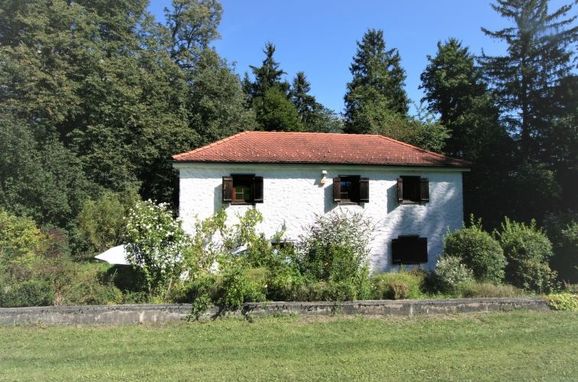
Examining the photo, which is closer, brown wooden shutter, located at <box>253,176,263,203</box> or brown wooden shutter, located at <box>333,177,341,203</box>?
brown wooden shutter, located at <box>253,176,263,203</box>

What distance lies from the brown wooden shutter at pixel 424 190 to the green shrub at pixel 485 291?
7.31 metres

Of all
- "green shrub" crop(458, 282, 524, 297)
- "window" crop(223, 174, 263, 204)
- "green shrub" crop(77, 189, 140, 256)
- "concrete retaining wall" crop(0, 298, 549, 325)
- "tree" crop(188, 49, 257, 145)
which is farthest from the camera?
"tree" crop(188, 49, 257, 145)

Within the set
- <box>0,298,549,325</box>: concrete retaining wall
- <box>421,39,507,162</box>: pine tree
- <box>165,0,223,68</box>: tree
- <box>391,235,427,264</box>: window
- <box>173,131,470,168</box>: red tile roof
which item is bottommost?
<box>0,298,549,325</box>: concrete retaining wall

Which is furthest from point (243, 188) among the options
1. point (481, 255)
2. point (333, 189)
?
point (481, 255)

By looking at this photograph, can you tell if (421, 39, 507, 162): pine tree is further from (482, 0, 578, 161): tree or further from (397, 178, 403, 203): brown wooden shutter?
(397, 178, 403, 203): brown wooden shutter

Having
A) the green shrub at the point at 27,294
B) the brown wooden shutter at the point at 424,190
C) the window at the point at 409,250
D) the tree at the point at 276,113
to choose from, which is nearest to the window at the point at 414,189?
the brown wooden shutter at the point at 424,190

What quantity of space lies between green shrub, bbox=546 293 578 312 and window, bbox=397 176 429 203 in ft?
28.6

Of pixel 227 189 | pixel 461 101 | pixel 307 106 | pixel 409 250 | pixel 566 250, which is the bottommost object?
pixel 409 250

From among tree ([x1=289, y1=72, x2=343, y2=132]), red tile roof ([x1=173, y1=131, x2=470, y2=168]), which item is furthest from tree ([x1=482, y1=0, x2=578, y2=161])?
tree ([x1=289, y1=72, x2=343, y2=132])

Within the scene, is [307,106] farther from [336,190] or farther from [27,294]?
[27,294]

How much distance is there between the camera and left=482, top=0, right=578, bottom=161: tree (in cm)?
2302

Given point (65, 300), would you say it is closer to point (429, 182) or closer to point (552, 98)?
point (429, 182)

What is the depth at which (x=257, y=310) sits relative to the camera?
9.34 meters

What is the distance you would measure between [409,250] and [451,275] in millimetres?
6603
